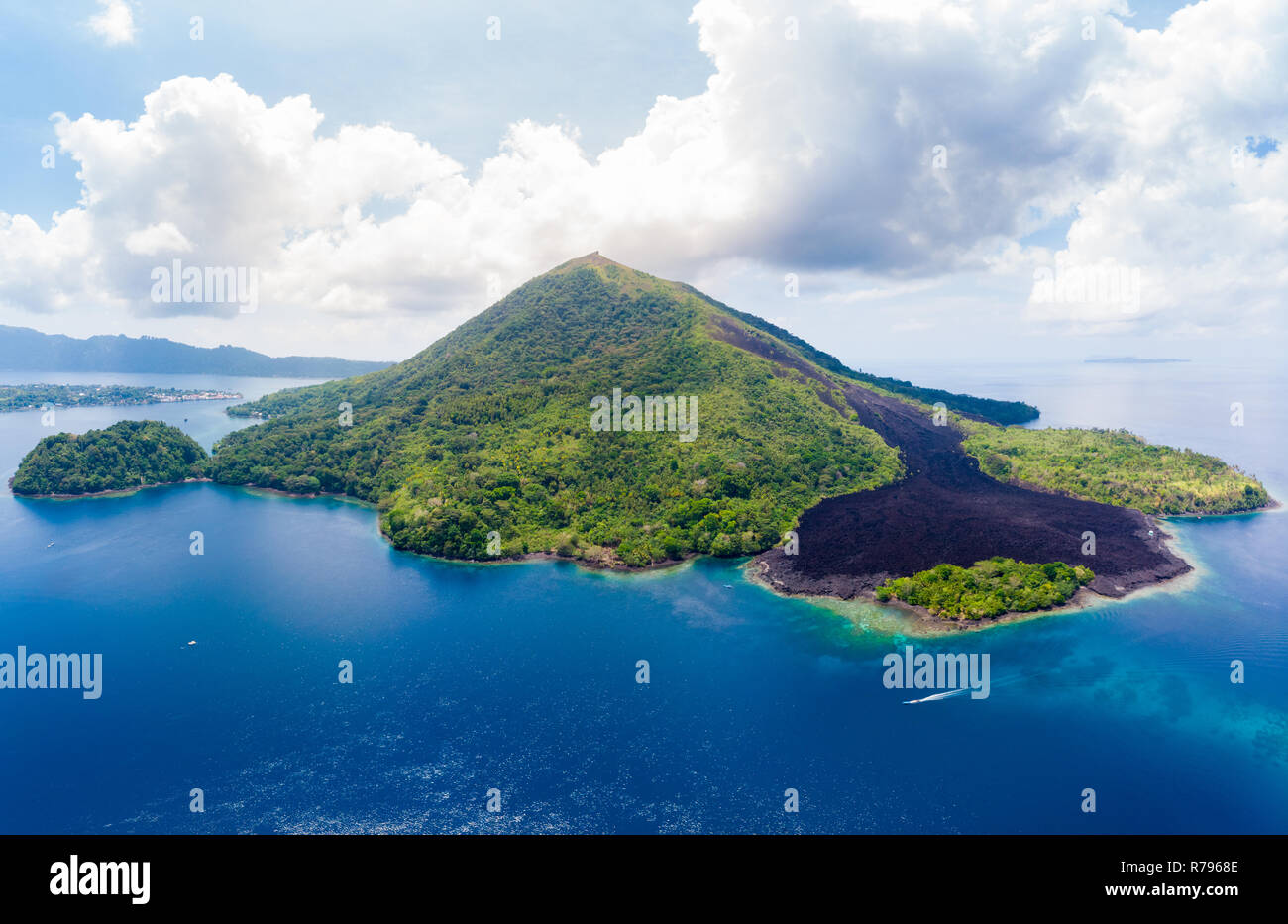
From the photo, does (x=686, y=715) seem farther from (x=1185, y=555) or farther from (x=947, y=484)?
(x=947, y=484)

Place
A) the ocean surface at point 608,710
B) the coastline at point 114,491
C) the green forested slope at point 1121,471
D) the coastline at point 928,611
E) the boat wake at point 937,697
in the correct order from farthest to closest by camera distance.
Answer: the coastline at point 114,491 → the green forested slope at point 1121,471 → the coastline at point 928,611 → the boat wake at point 937,697 → the ocean surface at point 608,710

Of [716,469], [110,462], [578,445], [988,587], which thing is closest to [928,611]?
[988,587]

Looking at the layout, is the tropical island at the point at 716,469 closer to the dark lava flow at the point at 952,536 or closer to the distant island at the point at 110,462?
the dark lava flow at the point at 952,536

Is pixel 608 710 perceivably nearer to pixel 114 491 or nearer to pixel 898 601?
pixel 898 601

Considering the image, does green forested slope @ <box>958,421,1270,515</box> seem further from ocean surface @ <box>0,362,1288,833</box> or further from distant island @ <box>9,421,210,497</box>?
distant island @ <box>9,421,210,497</box>

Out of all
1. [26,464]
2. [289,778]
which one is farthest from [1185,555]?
[26,464]

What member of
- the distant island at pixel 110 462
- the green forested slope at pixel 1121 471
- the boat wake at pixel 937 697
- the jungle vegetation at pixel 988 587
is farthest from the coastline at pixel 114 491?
the green forested slope at pixel 1121 471

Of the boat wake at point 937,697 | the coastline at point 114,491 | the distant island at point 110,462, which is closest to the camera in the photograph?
the boat wake at point 937,697
